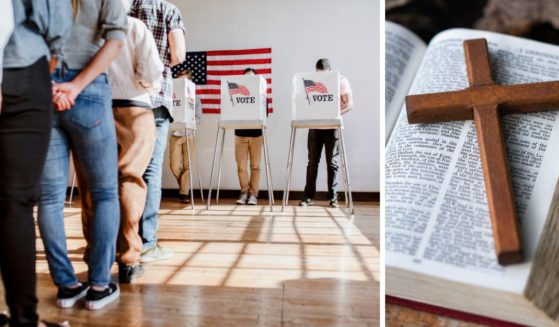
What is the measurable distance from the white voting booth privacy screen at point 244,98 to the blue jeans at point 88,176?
0.38 metres

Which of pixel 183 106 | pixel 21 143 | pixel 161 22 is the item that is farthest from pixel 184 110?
pixel 21 143

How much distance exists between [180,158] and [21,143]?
0.38 meters

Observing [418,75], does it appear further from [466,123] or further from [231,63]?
[231,63]

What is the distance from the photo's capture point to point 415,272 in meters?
0.48

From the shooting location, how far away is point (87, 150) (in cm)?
60

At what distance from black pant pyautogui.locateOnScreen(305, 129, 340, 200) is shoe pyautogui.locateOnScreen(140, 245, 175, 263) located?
316 mm

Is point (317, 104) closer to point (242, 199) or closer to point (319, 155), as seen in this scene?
point (319, 155)

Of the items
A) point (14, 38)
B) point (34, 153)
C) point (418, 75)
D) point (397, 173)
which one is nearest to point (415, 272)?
point (397, 173)

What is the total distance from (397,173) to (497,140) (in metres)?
0.14

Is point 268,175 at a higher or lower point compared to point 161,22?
lower

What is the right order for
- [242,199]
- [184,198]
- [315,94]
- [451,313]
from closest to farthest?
[451,313], [315,94], [184,198], [242,199]

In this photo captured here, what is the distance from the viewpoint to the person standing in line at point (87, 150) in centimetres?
58

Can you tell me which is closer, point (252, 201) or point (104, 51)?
point (104, 51)

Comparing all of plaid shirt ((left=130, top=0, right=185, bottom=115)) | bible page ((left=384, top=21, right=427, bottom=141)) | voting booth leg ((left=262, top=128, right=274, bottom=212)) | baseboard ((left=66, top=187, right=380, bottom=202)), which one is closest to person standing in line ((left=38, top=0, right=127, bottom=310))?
plaid shirt ((left=130, top=0, right=185, bottom=115))
